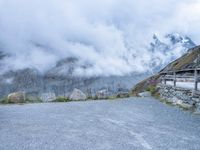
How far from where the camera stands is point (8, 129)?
12094 millimetres

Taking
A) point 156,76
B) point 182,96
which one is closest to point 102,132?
point 182,96

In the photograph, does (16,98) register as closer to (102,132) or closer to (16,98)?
(16,98)

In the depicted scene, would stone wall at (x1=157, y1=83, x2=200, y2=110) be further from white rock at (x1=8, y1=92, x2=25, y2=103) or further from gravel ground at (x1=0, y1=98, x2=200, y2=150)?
white rock at (x1=8, y1=92, x2=25, y2=103)

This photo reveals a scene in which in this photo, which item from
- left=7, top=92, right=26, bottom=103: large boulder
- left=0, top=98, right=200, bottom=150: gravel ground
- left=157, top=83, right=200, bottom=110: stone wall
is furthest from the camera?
left=7, top=92, right=26, bottom=103: large boulder

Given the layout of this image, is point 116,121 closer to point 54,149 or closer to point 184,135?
point 184,135

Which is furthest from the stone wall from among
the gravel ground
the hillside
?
the hillside

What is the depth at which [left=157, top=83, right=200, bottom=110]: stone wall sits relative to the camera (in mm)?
16344

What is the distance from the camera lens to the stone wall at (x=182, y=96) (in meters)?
16.3

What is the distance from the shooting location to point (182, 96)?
1873cm

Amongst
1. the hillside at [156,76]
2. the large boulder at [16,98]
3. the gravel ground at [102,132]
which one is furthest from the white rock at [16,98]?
the hillside at [156,76]

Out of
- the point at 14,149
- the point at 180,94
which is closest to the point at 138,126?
the point at 14,149

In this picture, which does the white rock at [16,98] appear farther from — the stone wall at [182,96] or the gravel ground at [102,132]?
the stone wall at [182,96]

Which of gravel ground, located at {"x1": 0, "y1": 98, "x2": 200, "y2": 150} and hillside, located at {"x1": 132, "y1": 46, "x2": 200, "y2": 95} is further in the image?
hillside, located at {"x1": 132, "y1": 46, "x2": 200, "y2": 95}

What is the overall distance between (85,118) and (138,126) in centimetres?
318
